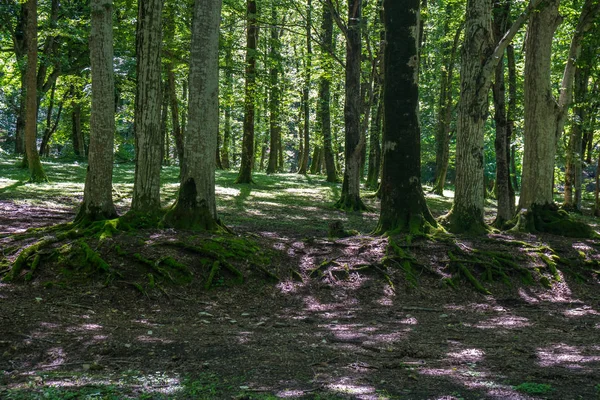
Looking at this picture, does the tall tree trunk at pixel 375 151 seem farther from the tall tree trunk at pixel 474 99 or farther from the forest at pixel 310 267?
the tall tree trunk at pixel 474 99

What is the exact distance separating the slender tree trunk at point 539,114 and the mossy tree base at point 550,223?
17cm

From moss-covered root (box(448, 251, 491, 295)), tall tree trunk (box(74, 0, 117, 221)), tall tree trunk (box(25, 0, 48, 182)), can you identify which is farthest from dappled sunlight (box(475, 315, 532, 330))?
tall tree trunk (box(25, 0, 48, 182))

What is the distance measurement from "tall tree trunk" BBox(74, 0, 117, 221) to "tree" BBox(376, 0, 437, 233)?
16.1 ft

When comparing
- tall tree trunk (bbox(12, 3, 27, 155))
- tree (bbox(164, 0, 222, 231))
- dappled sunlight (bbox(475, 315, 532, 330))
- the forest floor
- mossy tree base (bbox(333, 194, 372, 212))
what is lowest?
dappled sunlight (bbox(475, 315, 532, 330))

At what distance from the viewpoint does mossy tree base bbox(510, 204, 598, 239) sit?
36.8 ft

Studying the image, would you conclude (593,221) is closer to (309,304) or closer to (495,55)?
(495,55)

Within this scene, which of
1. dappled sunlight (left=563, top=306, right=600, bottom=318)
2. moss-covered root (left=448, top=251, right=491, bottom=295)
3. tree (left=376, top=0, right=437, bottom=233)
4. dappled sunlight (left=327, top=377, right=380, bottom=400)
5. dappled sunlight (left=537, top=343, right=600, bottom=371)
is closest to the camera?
dappled sunlight (left=327, top=377, right=380, bottom=400)

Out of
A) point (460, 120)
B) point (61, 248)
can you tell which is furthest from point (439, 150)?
point (61, 248)

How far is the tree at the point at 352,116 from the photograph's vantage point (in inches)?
643

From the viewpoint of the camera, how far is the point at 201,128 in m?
8.93

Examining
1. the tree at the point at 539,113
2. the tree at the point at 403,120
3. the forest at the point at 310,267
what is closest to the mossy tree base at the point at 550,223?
the forest at the point at 310,267

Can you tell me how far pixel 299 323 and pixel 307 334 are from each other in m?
0.64

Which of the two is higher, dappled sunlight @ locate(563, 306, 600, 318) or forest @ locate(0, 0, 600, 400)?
forest @ locate(0, 0, 600, 400)

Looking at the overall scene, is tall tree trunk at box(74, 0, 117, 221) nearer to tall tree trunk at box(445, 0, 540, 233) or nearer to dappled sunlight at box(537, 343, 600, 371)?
tall tree trunk at box(445, 0, 540, 233)
